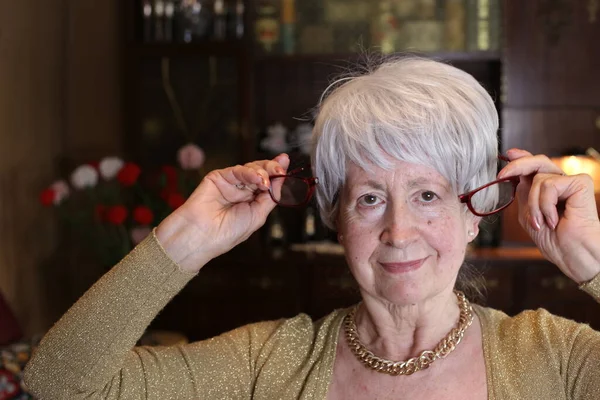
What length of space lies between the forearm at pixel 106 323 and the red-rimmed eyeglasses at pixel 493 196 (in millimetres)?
542

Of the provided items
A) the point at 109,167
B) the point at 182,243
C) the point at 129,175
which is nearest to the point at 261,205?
→ the point at 182,243

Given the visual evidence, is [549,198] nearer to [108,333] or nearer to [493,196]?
[493,196]

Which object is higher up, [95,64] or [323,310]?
[95,64]

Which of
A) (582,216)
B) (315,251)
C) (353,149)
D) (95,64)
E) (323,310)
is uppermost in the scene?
(95,64)

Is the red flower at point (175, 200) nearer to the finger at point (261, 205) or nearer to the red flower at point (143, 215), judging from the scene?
the red flower at point (143, 215)

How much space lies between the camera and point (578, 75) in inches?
163

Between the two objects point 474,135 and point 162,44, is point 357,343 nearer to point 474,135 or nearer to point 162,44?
point 474,135

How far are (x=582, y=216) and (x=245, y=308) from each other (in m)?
2.82

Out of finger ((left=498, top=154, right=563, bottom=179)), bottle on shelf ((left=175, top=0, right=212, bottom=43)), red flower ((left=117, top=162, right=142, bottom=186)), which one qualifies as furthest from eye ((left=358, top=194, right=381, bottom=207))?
bottle on shelf ((left=175, top=0, right=212, bottom=43))

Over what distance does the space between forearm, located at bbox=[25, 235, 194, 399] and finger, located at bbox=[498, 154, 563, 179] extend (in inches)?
24.0

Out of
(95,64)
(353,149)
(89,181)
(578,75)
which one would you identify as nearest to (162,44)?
(95,64)

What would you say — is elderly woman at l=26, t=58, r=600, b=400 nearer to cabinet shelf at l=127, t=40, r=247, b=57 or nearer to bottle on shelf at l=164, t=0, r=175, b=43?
cabinet shelf at l=127, t=40, r=247, b=57

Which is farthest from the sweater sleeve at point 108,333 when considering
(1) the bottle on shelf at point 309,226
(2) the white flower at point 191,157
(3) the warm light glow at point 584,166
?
(3) the warm light glow at point 584,166

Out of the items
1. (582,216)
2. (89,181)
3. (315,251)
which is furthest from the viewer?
(315,251)
